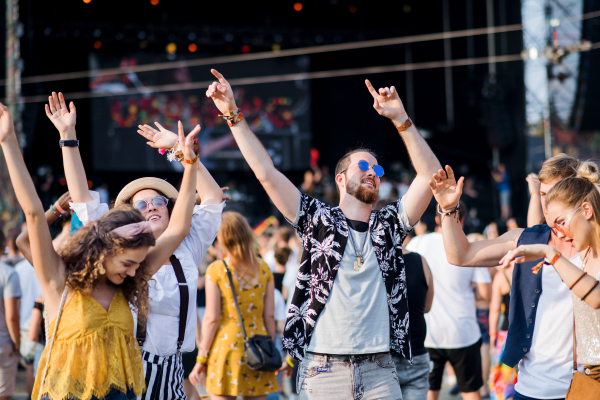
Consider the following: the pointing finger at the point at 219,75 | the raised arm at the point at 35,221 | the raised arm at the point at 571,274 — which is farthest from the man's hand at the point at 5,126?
the raised arm at the point at 571,274

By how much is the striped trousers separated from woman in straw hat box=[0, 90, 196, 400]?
26 cm

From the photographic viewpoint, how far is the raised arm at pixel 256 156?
268cm

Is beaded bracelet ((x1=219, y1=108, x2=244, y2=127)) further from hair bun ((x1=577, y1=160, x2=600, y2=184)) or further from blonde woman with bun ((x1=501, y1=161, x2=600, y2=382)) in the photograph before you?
hair bun ((x1=577, y1=160, x2=600, y2=184))

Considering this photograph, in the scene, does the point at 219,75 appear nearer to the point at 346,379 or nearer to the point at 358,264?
the point at 358,264

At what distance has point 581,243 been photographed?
7.44 feet

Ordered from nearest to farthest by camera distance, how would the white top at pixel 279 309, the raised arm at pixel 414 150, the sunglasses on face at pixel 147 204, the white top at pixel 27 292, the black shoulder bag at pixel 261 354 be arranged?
1. the sunglasses on face at pixel 147 204
2. the raised arm at pixel 414 150
3. the black shoulder bag at pixel 261 354
4. the white top at pixel 279 309
5. the white top at pixel 27 292

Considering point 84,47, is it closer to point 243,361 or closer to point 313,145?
point 313,145

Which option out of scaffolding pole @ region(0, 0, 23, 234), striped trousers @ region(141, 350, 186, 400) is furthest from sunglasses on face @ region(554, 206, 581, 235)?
scaffolding pole @ region(0, 0, 23, 234)

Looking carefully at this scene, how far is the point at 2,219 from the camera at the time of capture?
34.3ft

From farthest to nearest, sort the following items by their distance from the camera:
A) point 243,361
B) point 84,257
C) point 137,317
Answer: point 243,361, point 137,317, point 84,257

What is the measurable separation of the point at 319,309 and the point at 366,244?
0.37 m

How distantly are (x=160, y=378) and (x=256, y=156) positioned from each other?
1.03m

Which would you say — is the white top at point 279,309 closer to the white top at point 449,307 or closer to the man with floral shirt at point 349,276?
the white top at point 449,307

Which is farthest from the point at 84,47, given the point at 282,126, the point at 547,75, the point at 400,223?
the point at 400,223
